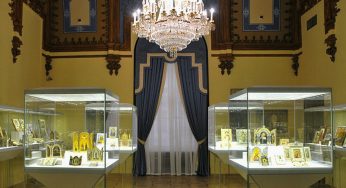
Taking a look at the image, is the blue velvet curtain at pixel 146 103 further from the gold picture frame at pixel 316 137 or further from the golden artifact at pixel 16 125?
the gold picture frame at pixel 316 137

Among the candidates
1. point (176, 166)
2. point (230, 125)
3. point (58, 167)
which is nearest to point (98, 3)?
point (176, 166)

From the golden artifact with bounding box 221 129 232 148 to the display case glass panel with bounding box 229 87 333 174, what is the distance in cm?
175

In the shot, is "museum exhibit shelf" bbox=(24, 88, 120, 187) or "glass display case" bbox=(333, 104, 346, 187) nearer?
"museum exhibit shelf" bbox=(24, 88, 120, 187)

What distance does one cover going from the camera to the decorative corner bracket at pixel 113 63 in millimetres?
12164

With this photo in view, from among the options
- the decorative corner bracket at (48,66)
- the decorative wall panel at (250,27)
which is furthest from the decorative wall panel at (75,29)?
the decorative wall panel at (250,27)

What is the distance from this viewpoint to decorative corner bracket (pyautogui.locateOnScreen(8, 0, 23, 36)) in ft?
31.2

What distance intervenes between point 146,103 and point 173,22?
16.1ft

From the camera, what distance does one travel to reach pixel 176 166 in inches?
476

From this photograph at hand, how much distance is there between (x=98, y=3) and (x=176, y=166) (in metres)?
5.15

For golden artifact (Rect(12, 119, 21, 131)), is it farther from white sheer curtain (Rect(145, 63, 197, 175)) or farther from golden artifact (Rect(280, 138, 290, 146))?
golden artifact (Rect(280, 138, 290, 146))

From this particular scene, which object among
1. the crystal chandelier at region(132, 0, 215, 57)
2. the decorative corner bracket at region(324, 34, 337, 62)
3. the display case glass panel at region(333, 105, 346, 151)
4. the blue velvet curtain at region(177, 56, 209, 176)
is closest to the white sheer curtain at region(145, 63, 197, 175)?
the blue velvet curtain at region(177, 56, 209, 176)

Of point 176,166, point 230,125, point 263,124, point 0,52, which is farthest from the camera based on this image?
point 176,166

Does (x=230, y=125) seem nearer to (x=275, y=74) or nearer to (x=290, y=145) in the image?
(x=290, y=145)

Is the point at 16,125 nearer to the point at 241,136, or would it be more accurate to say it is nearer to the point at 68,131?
the point at 68,131
